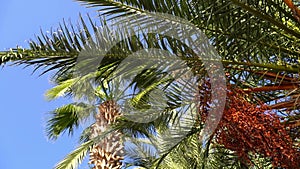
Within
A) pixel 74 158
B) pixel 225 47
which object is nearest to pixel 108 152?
pixel 74 158

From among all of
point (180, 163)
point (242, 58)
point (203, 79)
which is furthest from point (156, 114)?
point (180, 163)

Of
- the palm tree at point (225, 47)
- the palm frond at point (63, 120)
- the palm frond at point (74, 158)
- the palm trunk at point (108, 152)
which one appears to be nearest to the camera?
the palm tree at point (225, 47)

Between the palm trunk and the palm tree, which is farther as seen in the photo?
the palm trunk

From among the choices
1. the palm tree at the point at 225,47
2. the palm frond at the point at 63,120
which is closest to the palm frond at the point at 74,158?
the palm tree at the point at 225,47

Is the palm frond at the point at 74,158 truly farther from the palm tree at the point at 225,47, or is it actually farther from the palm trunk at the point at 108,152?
the palm tree at the point at 225,47

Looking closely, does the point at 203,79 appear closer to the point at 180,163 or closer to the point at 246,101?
the point at 246,101

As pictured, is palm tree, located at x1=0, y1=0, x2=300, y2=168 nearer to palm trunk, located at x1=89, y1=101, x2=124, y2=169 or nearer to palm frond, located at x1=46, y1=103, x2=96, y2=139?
palm trunk, located at x1=89, y1=101, x2=124, y2=169

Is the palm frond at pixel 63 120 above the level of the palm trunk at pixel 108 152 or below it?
above

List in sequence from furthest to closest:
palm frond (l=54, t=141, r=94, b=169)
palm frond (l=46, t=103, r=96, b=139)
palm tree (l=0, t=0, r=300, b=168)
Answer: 1. palm frond (l=46, t=103, r=96, b=139)
2. palm frond (l=54, t=141, r=94, b=169)
3. palm tree (l=0, t=0, r=300, b=168)

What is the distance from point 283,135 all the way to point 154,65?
1071 mm

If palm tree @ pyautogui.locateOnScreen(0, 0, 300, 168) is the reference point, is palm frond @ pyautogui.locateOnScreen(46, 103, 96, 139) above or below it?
above

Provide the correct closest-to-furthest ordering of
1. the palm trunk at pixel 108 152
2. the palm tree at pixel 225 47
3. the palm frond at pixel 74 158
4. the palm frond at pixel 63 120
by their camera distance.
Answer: the palm tree at pixel 225 47 → the palm frond at pixel 74 158 → the palm trunk at pixel 108 152 → the palm frond at pixel 63 120

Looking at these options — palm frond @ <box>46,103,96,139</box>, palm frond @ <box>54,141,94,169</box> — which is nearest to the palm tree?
palm frond @ <box>54,141,94,169</box>

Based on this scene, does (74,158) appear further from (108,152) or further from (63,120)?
(63,120)
